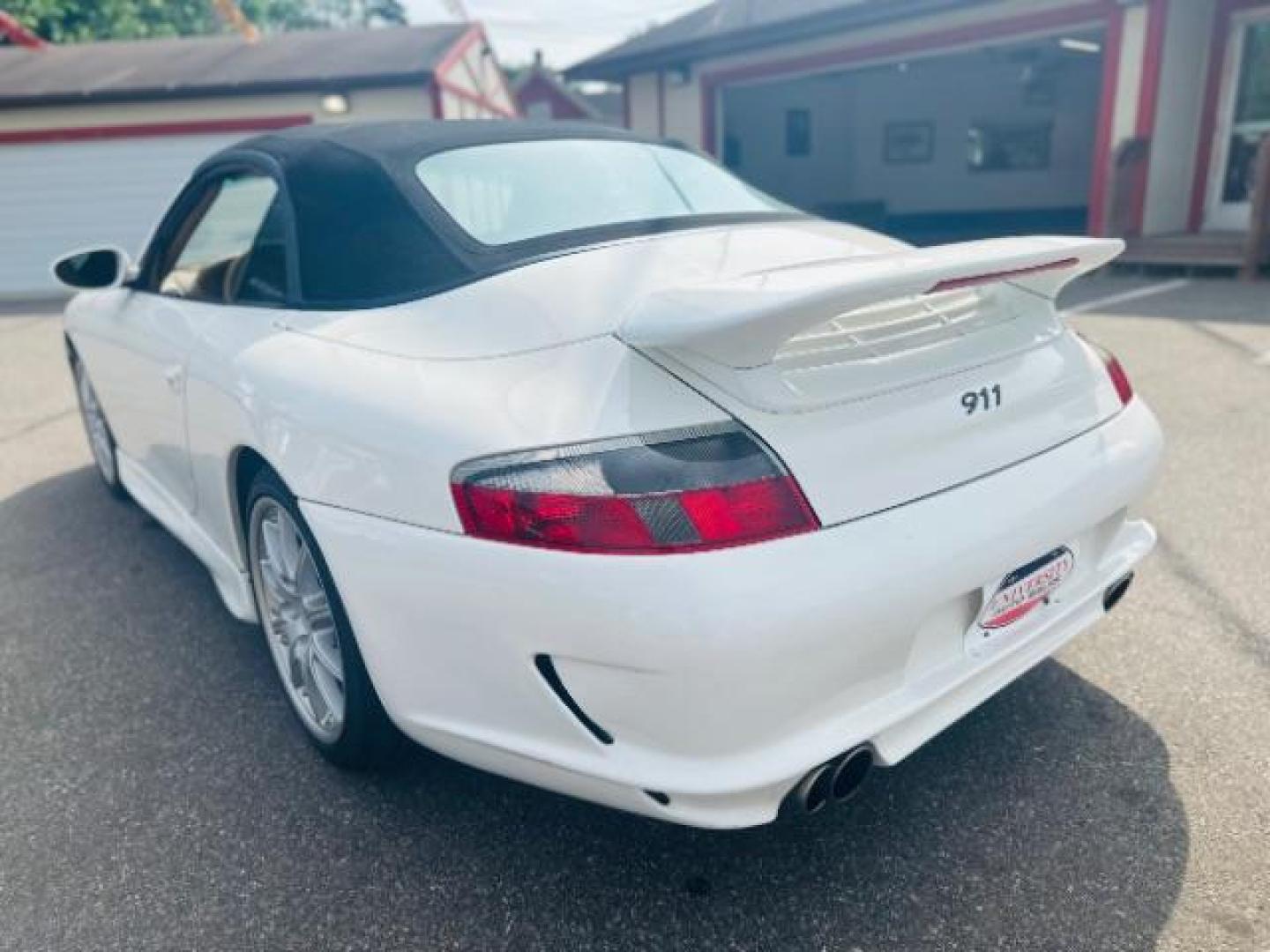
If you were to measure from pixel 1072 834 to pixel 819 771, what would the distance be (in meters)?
0.71

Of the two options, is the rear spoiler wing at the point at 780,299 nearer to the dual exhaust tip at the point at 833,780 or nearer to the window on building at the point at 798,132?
the dual exhaust tip at the point at 833,780

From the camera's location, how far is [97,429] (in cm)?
433

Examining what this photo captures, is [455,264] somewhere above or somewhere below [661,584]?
above

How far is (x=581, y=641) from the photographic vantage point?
1.57 meters

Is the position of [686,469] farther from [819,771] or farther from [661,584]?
[819,771]

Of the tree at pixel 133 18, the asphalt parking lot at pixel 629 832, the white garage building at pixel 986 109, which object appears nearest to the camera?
the asphalt parking lot at pixel 629 832

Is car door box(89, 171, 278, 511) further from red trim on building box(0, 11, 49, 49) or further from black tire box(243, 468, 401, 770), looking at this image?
red trim on building box(0, 11, 49, 49)

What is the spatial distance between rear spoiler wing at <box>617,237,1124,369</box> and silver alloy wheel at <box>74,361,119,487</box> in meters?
3.24

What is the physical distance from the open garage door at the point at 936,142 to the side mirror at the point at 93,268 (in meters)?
15.0

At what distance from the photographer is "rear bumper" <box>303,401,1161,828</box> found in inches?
60.2

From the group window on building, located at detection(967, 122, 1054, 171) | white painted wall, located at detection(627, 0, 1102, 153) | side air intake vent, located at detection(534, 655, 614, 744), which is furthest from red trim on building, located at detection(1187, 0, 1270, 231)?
side air intake vent, located at detection(534, 655, 614, 744)

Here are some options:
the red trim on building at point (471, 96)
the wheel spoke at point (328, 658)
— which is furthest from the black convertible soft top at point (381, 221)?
the red trim on building at point (471, 96)

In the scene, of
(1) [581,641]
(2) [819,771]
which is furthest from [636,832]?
(1) [581,641]

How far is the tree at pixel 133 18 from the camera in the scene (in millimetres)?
25938
